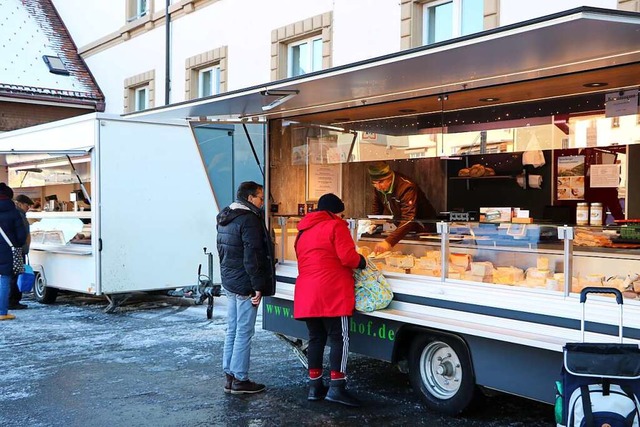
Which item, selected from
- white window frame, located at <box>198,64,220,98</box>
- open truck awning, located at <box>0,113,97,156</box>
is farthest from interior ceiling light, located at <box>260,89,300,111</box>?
white window frame, located at <box>198,64,220,98</box>

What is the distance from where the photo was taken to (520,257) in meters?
5.36

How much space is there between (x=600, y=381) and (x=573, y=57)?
6.64ft

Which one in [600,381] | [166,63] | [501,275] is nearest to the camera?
[600,381]

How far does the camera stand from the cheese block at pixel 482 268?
5.33 m

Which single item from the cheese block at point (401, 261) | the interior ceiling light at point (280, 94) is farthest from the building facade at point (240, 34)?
the interior ceiling light at point (280, 94)

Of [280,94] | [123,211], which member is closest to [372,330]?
[280,94]

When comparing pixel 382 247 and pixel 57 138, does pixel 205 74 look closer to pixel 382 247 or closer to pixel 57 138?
pixel 57 138

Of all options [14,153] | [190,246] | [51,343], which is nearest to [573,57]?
[51,343]

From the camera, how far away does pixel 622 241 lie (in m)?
5.11

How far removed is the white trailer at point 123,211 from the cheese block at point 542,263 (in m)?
5.19

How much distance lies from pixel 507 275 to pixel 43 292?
8.16 meters

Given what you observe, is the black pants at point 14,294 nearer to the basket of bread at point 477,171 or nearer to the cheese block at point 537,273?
the basket of bread at point 477,171

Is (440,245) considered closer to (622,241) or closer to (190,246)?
(622,241)

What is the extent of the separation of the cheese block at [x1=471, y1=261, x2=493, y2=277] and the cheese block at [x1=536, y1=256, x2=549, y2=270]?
347mm
